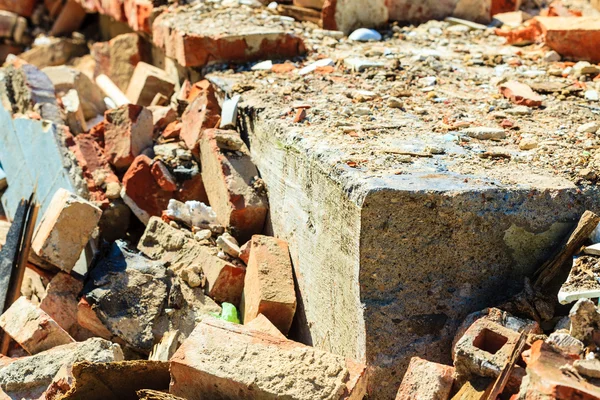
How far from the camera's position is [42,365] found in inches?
121

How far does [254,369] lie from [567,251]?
3.96 ft

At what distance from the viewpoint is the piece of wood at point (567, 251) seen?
272 centimetres

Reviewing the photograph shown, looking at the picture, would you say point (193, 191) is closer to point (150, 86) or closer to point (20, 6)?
point (150, 86)

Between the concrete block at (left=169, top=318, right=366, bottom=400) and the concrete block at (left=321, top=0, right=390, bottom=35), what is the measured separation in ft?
10.6

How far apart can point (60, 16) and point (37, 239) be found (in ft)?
15.9

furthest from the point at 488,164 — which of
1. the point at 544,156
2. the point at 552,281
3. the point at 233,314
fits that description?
the point at 233,314

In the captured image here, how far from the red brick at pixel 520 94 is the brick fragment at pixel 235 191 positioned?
54.4 inches

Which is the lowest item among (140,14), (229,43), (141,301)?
(141,301)

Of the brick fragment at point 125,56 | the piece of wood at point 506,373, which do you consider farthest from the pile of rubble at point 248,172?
the brick fragment at point 125,56

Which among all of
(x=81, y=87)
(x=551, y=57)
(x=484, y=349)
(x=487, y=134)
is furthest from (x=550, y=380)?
(x=81, y=87)

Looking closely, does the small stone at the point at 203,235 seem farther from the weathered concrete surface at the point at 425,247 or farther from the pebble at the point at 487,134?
the pebble at the point at 487,134

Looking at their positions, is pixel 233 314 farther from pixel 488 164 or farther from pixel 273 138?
pixel 488 164

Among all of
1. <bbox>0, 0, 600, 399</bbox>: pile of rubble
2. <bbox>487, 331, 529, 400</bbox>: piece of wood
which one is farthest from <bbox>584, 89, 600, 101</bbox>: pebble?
<bbox>487, 331, 529, 400</bbox>: piece of wood

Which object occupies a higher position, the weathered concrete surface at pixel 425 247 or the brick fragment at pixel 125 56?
the weathered concrete surface at pixel 425 247
